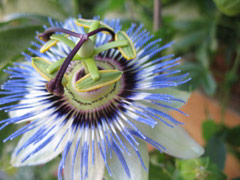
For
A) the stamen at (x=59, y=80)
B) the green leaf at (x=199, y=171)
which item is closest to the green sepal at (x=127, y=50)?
the stamen at (x=59, y=80)

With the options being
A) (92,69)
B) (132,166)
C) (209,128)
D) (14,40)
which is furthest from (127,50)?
(209,128)

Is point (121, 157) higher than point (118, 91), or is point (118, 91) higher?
point (118, 91)

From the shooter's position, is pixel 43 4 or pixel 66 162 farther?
pixel 43 4

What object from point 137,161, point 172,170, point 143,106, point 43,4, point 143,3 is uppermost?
point 43,4

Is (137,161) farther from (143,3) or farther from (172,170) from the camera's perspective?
(143,3)

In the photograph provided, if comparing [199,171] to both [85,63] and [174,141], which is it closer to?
[174,141]

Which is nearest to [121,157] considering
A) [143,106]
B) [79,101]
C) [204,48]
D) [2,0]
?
[143,106]

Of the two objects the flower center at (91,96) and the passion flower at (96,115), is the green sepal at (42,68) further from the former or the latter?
the flower center at (91,96)

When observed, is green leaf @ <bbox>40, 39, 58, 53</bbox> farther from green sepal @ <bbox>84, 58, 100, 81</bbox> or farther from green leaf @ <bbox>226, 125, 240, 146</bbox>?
green leaf @ <bbox>226, 125, 240, 146</bbox>
